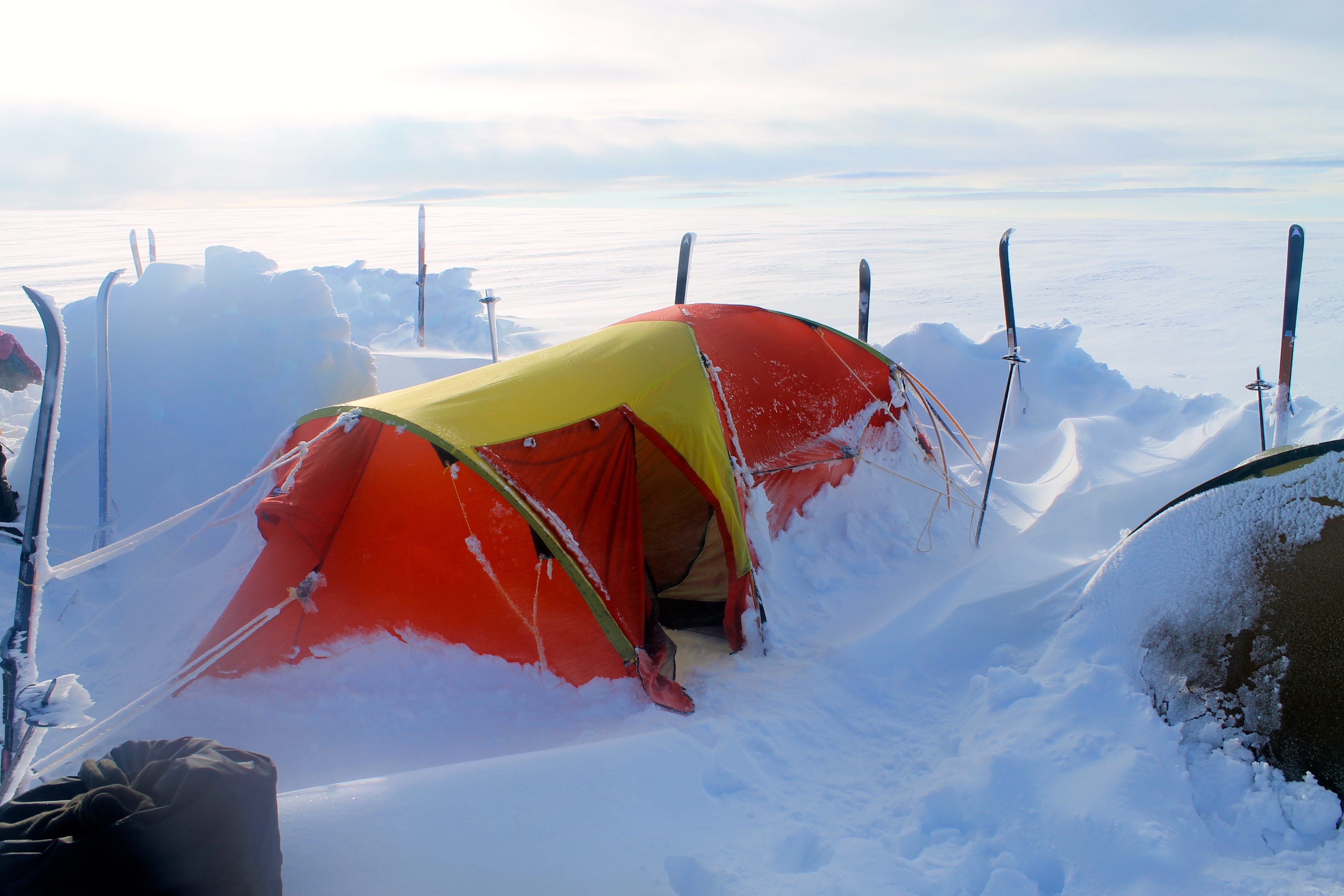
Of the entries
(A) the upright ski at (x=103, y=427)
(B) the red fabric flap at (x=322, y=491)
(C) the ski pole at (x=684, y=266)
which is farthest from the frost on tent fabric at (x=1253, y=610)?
(A) the upright ski at (x=103, y=427)

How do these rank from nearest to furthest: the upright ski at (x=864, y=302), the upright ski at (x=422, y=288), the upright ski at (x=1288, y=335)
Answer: the upright ski at (x=1288, y=335) < the upright ski at (x=864, y=302) < the upright ski at (x=422, y=288)

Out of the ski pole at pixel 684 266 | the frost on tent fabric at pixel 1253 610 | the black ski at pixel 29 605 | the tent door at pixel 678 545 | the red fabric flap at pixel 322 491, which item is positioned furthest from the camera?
the ski pole at pixel 684 266

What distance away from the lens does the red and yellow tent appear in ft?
11.8

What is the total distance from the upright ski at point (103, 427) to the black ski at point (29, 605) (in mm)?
3035

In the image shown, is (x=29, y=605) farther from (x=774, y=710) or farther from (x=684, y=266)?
(x=684, y=266)

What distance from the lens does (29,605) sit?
2439 mm

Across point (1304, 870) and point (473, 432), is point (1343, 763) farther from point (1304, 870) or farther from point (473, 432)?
point (473, 432)

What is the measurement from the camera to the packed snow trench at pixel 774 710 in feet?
8.02

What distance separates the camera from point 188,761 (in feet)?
6.64

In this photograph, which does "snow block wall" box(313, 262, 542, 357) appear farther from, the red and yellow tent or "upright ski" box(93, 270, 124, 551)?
the red and yellow tent

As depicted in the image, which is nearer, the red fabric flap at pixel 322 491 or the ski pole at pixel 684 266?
the red fabric flap at pixel 322 491

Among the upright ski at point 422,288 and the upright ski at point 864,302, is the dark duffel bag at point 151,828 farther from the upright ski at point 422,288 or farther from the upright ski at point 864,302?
the upright ski at point 422,288

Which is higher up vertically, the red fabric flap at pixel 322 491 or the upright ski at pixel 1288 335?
the upright ski at pixel 1288 335

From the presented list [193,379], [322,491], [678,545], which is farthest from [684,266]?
[322,491]
